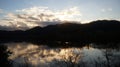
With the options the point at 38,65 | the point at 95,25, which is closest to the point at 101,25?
the point at 95,25

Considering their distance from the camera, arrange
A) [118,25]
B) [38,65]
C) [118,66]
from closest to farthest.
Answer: [118,66] → [38,65] → [118,25]

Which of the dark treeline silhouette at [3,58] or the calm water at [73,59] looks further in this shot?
the calm water at [73,59]

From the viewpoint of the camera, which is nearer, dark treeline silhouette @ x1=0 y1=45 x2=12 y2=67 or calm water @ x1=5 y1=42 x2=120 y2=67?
Answer: dark treeline silhouette @ x1=0 y1=45 x2=12 y2=67

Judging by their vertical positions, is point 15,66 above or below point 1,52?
below

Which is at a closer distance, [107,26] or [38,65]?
[38,65]

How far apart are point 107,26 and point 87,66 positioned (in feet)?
477

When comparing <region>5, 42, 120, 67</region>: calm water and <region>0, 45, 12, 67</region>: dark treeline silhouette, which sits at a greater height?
<region>0, 45, 12, 67</region>: dark treeline silhouette

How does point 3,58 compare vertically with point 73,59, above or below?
above

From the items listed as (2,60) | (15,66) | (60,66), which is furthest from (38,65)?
(2,60)

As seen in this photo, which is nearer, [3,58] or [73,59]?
[3,58]

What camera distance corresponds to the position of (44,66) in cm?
3622

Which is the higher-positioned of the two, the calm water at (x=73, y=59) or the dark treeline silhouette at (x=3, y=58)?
the dark treeline silhouette at (x=3, y=58)

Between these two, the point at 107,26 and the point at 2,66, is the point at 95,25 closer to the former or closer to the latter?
the point at 107,26

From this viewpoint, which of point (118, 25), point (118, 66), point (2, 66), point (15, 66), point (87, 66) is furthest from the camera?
point (118, 25)
